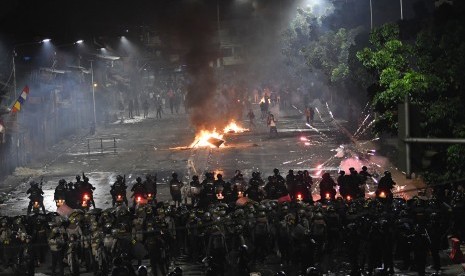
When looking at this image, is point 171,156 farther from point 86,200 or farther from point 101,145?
point 86,200

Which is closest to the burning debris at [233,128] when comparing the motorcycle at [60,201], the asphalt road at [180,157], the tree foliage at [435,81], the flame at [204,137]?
the asphalt road at [180,157]

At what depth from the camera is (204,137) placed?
45.5m

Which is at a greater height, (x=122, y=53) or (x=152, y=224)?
(x=122, y=53)

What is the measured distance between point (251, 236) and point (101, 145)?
26.2 metres

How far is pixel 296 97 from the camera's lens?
232 ft

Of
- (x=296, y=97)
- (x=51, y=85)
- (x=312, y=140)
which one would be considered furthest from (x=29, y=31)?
(x=296, y=97)

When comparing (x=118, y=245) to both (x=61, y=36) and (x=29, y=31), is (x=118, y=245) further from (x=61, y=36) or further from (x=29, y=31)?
(x=61, y=36)

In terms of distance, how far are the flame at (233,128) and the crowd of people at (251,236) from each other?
93.3ft

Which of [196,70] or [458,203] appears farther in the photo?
[196,70]

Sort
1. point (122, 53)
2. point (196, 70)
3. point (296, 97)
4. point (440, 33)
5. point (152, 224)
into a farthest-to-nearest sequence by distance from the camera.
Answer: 1. point (122, 53)
2. point (296, 97)
3. point (196, 70)
4. point (440, 33)
5. point (152, 224)

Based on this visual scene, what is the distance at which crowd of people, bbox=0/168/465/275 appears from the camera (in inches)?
688

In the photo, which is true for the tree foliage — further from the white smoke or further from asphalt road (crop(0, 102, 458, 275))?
the white smoke

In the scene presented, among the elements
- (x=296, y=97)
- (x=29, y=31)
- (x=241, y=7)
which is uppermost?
(x=241, y=7)

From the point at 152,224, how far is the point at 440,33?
34.1 ft
